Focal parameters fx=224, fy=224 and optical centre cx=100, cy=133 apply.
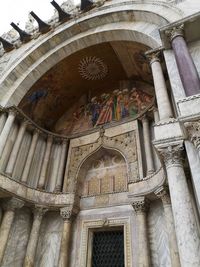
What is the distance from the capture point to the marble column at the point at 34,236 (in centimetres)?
550

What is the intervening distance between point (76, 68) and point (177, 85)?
488 cm

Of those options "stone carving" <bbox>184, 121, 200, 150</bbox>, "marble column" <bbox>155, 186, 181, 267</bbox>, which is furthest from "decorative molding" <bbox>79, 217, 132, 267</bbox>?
"stone carving" <bbox>184, 121, 200, 150</bbox>

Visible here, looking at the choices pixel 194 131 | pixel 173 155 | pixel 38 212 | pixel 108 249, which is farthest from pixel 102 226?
pixel 194 131

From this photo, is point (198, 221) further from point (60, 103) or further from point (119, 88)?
point (60, 103)

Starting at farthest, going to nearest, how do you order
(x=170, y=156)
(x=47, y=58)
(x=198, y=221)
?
(x=47, y=58)
(x=170, y=156)
(x=198, y=221)

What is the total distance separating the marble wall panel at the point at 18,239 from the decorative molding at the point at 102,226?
1.53 m

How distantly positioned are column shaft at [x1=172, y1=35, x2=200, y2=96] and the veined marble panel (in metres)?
2.92

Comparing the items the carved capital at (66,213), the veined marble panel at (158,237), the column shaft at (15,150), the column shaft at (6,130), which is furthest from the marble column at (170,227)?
the column shaft at (6,130)

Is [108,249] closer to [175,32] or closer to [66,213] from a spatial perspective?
[66,213]

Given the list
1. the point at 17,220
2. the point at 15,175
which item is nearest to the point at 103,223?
the point at 17,220

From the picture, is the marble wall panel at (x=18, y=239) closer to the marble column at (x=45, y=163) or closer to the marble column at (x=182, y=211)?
the marble column at (x=45, y=163)

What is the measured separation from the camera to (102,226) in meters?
5.85

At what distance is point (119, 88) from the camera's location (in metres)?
8.45

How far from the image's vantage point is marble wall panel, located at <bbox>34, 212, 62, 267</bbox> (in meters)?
5.86
